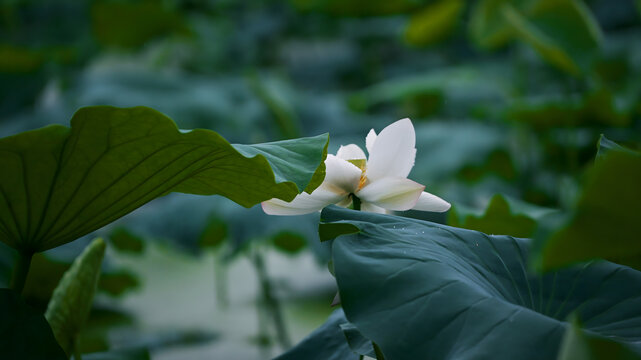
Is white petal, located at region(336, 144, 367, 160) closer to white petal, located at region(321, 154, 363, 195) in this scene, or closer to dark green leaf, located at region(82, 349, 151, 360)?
white petal, located at region(321, 154, 363, 195)

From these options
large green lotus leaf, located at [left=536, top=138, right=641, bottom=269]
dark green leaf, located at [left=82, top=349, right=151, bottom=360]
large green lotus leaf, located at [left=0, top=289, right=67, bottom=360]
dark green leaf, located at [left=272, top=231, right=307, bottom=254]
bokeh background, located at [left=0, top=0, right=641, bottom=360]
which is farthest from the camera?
dark green leaf, located at [left=272, top=231, right=307, bottom=254]

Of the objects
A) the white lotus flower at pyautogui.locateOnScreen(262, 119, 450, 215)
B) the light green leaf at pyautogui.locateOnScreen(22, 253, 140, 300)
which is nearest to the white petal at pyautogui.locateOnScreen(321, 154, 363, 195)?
the white lotus flower at pyautogui.locateOnScreen(262, 119, 450, 215)

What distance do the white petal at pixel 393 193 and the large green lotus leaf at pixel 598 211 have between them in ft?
0.41

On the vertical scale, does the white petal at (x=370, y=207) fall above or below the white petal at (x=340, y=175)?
below

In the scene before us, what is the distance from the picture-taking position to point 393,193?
31 cm

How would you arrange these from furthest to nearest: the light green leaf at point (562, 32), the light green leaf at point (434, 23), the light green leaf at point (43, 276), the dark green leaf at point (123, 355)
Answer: the light green leaf at point (434, 23) < the light green leaf at point (562, 32) < the light green leaf at point (43, 276) < the dark green leaf at point (123, 355)

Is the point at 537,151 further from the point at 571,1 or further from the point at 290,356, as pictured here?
the point at 290,356

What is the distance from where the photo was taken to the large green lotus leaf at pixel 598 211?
0.17 m

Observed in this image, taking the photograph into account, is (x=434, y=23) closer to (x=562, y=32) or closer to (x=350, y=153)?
(x=562, y=32)

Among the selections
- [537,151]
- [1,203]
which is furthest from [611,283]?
[537,151]

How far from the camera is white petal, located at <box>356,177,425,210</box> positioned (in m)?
0.31

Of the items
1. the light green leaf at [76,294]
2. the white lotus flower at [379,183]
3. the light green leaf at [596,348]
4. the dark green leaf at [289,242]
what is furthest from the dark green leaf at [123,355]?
the dark green leaf at [289,242]

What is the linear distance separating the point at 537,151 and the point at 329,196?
1.51m

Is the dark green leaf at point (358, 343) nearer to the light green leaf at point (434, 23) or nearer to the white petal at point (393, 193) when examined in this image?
the white petal at point (393, 193)
